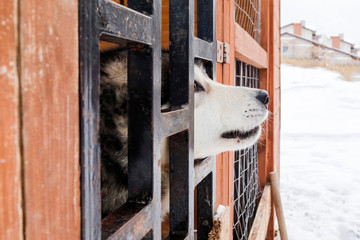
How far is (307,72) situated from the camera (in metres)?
30.9

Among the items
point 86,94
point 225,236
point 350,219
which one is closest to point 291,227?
point 350,219

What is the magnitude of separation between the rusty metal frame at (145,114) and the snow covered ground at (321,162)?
425 cm

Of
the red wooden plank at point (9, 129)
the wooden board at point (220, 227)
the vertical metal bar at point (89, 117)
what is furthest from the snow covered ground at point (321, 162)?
the red wooden plank at point (9, 129)

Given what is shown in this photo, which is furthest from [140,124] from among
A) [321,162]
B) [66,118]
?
[321,162]

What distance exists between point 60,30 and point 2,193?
0.23 meters

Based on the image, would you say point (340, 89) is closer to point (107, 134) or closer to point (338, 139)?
point (338, 139)

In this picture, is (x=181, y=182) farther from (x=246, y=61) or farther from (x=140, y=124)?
(x=246, y=61)

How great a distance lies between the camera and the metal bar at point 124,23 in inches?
25.0

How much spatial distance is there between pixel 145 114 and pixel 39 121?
394mm

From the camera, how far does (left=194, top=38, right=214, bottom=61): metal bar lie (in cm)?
137

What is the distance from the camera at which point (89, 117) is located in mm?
572

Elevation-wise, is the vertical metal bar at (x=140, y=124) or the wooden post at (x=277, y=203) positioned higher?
the vertical metal bar at (x=140, y=124)

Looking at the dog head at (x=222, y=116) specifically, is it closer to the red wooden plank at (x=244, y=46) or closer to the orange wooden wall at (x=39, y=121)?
the red wooden plank at (x=244, y=46)

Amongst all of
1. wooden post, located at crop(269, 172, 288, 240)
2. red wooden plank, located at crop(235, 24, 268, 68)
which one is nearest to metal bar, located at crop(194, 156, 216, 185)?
red wooden plank, located at crop(235, 24, 268, 68)
